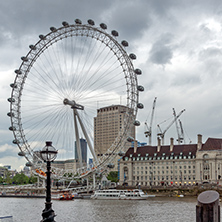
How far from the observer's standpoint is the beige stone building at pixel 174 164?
108 meters

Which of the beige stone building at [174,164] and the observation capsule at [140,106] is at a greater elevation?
the observation capsule at [140,106]

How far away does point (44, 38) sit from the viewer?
2886 inches

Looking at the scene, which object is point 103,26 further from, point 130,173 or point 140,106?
point 130,173

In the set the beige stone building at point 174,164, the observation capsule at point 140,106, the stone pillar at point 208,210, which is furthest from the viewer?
the beige stone building at point 174,164

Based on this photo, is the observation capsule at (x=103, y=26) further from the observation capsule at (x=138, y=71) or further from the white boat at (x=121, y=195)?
the white boat at (x=121, y=195)

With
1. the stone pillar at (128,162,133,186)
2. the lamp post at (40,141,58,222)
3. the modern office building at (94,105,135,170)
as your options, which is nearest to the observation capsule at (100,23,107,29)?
the lamp post at (40,141,58,222)

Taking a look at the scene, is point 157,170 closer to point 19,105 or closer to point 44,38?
point 19,105

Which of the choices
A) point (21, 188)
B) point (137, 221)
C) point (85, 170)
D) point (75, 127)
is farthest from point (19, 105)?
point (137, 221)

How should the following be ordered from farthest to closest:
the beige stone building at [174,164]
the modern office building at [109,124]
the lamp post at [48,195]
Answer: the modern office building at [109,124] < the beige stone building at [174,164] < the lamp post at [48,195]

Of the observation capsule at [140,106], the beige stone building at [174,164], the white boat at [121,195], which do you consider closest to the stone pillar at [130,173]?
the beige stone building at [174,164]

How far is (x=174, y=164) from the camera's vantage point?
378ft

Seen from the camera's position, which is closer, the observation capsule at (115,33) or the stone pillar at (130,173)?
the observation capsule at (115,33)

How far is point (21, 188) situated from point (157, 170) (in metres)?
40.5

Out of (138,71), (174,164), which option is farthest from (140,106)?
(174,164)
